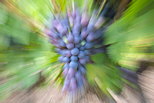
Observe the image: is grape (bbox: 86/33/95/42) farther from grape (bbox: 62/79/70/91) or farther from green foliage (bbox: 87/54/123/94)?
grape (bbox: 62/79/70/91)

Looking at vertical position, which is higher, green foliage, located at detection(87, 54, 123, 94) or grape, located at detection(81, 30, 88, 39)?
grape, located at detection(81, 30, 88, 39)

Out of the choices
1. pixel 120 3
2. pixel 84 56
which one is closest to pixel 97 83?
pixel 84 56

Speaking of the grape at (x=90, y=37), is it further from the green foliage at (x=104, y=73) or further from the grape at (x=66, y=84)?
the grape at (x=66, y=84)

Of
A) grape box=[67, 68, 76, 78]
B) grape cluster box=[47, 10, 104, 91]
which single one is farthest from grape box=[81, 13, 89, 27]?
grape box=[67, 68, 76, 78]

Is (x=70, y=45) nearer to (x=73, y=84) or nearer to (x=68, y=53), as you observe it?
(x=68, y=53)

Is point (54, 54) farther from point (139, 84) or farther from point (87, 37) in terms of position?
point (139, 84)

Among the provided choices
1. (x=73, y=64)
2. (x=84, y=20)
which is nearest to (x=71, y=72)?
(x=73, y=64)
